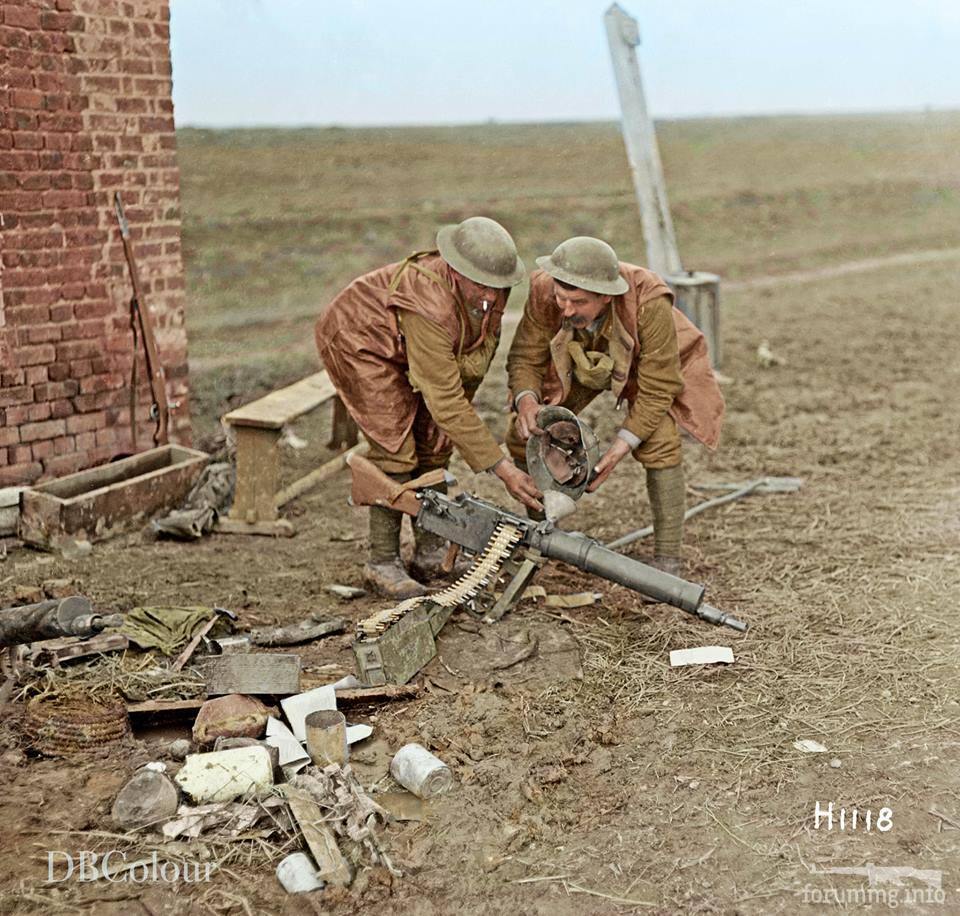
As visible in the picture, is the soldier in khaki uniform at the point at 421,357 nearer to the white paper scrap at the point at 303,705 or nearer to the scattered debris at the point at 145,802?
the white paper scrap at the point at 303,705

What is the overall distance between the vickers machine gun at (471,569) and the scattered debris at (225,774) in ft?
2.60

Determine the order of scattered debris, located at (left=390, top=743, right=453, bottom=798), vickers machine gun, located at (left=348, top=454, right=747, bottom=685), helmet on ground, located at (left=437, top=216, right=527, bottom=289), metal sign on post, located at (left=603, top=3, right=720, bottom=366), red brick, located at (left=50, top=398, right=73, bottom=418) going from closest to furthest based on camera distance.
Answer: scattered debris, located at (left=390, top=743, right=453, bottom=798) < vickers machine gun, located at (left=348, top=454, right=747, bottom=685) < helmet on ground, located at (left=437, top=216, right=527, bottom=289) < red brick, located at (left=50, top=398, right=73, bottom=418) < metal sign on post, located at (left=603, top=3, right=720, bottom=366)

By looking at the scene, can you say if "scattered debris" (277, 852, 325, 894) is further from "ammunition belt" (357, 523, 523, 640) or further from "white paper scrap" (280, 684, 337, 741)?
"ammunition belt" (357, 523, 523, 640)

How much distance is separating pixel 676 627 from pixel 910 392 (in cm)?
544

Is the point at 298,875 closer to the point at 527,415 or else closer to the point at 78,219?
the point at 527,415

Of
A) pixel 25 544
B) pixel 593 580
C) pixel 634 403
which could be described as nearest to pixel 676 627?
pixel 593 580

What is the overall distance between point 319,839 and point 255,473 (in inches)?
131

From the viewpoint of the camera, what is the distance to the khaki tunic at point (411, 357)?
5.21 metres

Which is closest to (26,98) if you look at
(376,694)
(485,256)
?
(485,256)

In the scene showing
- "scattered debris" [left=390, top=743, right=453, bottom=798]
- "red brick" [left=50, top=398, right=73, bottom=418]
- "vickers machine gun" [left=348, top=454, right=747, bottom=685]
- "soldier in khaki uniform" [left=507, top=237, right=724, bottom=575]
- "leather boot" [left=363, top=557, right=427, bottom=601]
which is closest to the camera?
"scattered debris" [left=390, top=743, right=453, bottom=798]

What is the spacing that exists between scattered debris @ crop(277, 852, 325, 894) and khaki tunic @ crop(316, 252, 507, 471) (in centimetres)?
218

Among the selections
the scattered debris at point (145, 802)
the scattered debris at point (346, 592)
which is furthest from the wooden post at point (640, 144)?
the scattered debris at point (145, 802)

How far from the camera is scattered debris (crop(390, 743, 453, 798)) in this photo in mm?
→ 3930

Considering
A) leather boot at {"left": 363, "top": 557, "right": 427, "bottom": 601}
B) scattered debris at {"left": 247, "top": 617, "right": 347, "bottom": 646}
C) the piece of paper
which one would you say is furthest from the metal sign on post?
scattered debris at {"left": 247, "top": 617, "right": 347, "bottom": 646}
